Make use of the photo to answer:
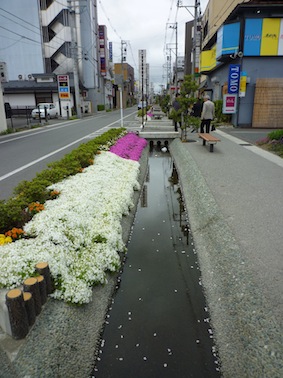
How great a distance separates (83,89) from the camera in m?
48.4

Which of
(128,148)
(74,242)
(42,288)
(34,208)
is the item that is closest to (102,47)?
(128,148)

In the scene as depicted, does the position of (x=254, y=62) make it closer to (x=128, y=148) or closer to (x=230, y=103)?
(x=230, y=103)

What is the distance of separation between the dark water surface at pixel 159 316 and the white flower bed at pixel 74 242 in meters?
0.45

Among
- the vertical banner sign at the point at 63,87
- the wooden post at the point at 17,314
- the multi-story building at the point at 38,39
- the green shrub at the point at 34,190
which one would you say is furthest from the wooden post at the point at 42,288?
the multi-story building at the point at 38,39

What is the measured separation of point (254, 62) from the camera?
18.1 metres

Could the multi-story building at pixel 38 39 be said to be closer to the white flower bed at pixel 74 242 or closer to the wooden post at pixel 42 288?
the white flower bed at pixel 74 242

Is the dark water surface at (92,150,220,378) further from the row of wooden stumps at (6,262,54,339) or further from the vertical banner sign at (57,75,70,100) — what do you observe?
the vertical banner sign at (57,75,70,100)

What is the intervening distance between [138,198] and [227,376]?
5.34m

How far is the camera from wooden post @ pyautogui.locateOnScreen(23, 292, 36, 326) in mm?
2754

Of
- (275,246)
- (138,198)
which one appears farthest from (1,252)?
(138,198)

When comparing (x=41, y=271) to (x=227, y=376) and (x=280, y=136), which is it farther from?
(x=280, y=136)

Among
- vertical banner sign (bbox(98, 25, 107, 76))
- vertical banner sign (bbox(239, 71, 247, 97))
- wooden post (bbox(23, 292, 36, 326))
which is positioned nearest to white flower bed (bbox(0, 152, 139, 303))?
wooden post (bbox(23, 292, 36, 326))

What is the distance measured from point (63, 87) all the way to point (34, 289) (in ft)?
106

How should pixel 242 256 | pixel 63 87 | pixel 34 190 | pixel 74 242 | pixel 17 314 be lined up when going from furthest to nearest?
pixel 63 87 < pixel 34 190 < pixel 74 242 < pixel 242 256 < pixel 17 314
